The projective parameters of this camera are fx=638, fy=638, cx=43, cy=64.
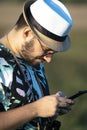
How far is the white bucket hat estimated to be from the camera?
9.47 feet


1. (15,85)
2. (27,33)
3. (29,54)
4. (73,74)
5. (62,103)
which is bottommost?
(73,74)

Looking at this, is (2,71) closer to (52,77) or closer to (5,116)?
(5,116)

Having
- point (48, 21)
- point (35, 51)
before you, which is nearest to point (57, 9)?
point (48, 21)

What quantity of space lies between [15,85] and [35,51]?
19cm

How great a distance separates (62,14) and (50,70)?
18.9ft

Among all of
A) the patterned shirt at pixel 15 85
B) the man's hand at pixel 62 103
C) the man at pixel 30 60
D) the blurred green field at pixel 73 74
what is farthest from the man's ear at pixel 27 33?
the blurred green field at pixel 73 74

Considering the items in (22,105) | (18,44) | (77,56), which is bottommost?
(77,56)

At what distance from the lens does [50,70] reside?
28.5 feet

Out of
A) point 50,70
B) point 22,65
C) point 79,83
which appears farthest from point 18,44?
point 50,70

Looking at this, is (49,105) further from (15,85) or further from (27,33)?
(27,33)

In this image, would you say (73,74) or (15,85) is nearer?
(15,85)

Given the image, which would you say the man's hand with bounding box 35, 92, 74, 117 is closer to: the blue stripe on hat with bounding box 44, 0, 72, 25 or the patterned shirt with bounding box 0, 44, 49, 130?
the patterned shirt with bounding box 0, 44, 49, 130

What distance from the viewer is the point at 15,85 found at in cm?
286

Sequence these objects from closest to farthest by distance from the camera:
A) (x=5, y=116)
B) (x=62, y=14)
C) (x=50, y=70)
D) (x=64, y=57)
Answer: (x=5, y=116)
(x=62, y=14)
(x=50, y=70)
(x=64, y=57)
